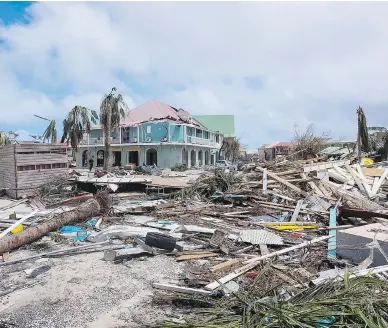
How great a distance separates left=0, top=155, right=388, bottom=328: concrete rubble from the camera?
13.5 feet

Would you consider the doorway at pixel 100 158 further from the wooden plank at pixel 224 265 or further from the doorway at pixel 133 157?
the wooden plank at pixel 224 265

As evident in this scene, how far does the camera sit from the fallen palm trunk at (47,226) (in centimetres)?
688

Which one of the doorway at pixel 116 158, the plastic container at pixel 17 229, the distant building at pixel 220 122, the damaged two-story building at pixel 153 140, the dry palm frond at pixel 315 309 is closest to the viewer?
the dry palm frond at pixel 315 309

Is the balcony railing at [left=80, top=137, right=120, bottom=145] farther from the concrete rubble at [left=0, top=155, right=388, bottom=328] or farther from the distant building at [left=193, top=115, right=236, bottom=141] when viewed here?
the concrete rubble at [left=0, top=155, right=388, bottom=328]

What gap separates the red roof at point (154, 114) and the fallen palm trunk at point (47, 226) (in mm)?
27948

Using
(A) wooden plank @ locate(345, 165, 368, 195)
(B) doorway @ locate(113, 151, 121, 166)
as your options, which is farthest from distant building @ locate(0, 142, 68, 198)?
(B) doorway @ locate(113, 151, 121, 166)

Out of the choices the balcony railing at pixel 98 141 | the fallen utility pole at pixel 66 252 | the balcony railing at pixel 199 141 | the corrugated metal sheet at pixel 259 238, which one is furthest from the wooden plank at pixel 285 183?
the balcony railing at pixel 98 141

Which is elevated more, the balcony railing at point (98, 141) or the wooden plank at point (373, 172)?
the balcony railing at point (98, 141)

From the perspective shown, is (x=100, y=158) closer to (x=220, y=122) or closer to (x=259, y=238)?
(x=220, y=122)

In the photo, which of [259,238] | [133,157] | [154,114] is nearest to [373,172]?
[259,238]

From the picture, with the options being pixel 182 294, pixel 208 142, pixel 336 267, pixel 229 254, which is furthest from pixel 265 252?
pixel 208 142

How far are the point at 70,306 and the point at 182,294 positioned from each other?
148cm

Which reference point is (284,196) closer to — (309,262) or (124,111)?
(309,262)

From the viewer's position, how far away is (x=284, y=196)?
40.0 feet
